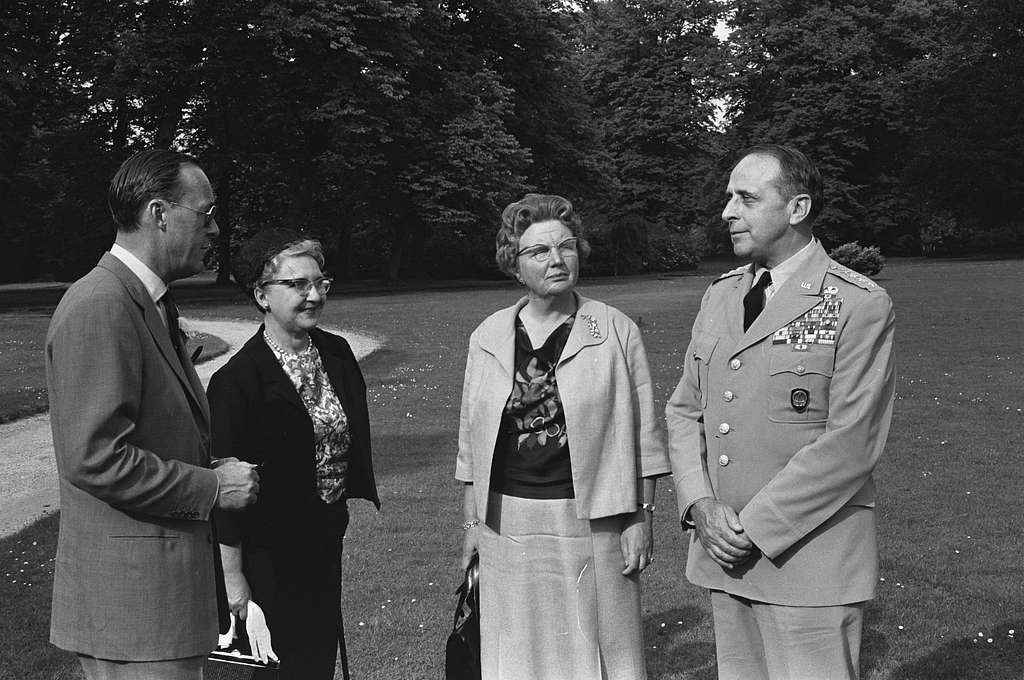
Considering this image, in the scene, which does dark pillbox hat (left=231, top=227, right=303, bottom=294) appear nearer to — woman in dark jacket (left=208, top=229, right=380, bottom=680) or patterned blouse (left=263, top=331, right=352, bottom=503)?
woman in dark jacket (left=208, top=229, right=380, bottom=680)

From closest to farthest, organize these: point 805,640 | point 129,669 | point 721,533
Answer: point 129,669
point 805,640
point 721,533

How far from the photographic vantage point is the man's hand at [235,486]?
2979 millimetres

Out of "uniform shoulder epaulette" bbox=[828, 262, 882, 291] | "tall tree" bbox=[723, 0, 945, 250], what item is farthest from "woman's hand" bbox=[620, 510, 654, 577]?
"tall tree" bbox=[723, 0, 945, 250]

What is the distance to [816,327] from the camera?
11.7ft

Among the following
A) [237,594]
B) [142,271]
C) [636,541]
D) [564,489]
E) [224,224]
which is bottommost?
[237,594]

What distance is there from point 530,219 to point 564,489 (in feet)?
3.59

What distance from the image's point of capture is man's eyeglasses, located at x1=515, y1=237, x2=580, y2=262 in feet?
13.1

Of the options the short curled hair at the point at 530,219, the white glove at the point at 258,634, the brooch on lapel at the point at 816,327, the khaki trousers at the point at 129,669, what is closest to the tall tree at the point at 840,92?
the short curled hair at the point at 530,219

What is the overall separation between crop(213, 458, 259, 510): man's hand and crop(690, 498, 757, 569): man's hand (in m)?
1.63

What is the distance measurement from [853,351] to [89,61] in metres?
34.0

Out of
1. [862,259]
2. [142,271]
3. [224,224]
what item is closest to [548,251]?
[142,271]

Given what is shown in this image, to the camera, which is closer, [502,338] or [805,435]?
[805,435]

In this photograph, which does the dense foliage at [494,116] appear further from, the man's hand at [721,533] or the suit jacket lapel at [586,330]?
the man's hand at [721,533]

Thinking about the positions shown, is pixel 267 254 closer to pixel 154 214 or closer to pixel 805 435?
pixel 154 214
